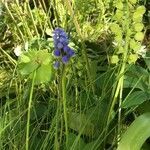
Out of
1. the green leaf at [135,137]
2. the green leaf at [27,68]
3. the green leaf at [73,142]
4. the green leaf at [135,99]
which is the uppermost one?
the green leaf at [27,68]

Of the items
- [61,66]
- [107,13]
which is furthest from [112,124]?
[107,13]

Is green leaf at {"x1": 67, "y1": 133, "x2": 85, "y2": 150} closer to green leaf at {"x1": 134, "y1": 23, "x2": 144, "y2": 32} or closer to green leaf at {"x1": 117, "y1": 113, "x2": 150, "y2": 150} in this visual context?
green leaf at {"x1": 117, "y1": 113, "x2": 150, "y2": 150}

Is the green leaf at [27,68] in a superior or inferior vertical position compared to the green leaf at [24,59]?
inferior

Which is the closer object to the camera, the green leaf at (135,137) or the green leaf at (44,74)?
the green leaf at (135,137)

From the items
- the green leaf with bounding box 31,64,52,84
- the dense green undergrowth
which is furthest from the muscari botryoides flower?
the green leaf with bounding box 31,64,52,84

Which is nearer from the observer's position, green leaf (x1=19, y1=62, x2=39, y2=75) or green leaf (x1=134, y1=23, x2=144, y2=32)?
green leaf (x1=134, y1=23, x2=144, y2=32)

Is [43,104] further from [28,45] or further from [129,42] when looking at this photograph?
[129,42]

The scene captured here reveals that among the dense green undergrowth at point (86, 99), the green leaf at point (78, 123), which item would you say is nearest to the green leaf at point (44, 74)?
the dense green undergrowth at point (86, 99)

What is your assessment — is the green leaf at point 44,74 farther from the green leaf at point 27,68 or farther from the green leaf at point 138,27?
the green leaf at point 138,27
